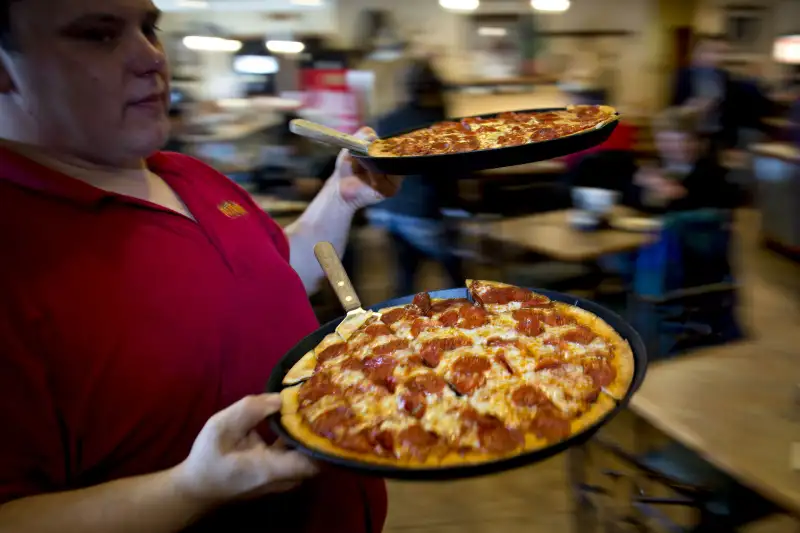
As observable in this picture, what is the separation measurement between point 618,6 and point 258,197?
821 cm

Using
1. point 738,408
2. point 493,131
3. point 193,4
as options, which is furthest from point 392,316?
point 193,4

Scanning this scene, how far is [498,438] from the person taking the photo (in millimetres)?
1000

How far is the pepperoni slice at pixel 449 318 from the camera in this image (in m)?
1.39

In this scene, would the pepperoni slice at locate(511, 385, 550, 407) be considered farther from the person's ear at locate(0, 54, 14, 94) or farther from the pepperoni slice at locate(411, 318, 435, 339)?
the person's ear at locate(0, 54, 14, 94)

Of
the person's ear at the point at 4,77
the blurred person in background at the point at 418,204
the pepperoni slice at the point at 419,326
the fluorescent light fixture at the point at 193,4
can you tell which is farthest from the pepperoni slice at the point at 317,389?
the fluorescent light fixture at the point at 193,4

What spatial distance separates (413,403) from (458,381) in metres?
0.11

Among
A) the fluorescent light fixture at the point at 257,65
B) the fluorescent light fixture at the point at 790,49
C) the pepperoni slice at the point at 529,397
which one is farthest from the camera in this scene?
the fluorescent light fixture at the point at 790,49

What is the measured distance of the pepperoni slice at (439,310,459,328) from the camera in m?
1.39

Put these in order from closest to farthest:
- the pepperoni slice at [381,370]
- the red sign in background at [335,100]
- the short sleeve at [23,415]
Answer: the short sleeve at [23,415] < the pepperoni slice at [381,370] < the red sign in background at [335,100]

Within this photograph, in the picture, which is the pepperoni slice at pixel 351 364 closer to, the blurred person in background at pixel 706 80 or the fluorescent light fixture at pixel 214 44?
the blurred person in background at pixel 706 80

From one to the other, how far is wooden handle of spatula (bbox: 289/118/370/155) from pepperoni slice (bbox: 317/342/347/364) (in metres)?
0.43

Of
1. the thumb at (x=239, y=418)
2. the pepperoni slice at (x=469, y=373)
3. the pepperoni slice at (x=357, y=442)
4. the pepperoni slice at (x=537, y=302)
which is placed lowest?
the pepperoni slice at (x=357, y=442)

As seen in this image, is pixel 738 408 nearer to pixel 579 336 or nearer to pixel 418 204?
pixel 579 336

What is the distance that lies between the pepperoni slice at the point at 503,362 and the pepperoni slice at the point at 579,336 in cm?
16
